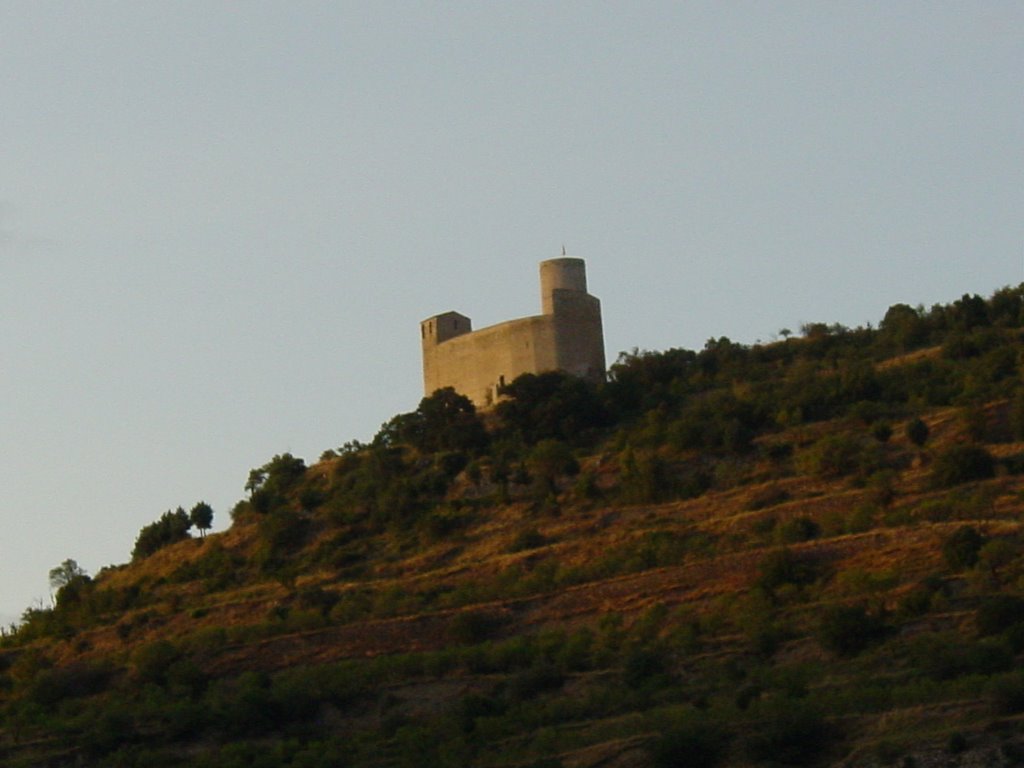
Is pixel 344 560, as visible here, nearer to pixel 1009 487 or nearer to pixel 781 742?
→ pixel 1009 487

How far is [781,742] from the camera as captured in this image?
80.5 ft

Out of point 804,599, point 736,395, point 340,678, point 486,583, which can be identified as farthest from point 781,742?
point 736,395

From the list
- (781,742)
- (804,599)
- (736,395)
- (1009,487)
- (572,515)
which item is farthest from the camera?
(736,395)

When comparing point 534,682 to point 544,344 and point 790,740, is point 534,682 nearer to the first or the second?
point 790,740

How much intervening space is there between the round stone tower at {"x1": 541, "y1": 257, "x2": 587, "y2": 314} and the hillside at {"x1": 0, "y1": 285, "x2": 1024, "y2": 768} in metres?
2.26

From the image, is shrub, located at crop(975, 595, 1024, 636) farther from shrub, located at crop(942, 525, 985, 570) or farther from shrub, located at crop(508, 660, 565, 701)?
shrub, located at crop(508, 660, 565, 701)

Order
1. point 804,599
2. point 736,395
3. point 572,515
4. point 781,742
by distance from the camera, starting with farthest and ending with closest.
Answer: point 736,395, point 572,515, point 804,599, point 781,742

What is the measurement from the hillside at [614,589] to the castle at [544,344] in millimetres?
1240

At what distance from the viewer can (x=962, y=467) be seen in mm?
34156

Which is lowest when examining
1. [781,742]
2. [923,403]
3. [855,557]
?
[781,742]

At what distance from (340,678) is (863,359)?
16.7 meters

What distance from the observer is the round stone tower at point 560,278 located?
44.4m

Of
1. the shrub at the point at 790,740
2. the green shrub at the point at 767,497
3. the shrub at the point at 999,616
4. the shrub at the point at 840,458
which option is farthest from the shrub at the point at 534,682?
the shrub at the point at 840,458

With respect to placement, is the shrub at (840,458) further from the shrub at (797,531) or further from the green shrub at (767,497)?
the shrub at (797,531)
